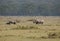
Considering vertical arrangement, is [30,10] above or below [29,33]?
below

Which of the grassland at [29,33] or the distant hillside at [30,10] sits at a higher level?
the grassland at [29,33]

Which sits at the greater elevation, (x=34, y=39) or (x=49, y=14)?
(x=34, y=39)

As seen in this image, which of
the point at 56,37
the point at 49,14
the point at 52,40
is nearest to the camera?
the point at 52,40

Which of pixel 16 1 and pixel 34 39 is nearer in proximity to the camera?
pixel 34 39

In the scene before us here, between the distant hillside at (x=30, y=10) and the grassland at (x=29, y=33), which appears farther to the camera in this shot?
the distant hillside at (x=30, y=10)

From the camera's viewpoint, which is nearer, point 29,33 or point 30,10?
point 29,33

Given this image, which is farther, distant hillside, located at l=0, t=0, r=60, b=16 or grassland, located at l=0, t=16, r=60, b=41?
distant hillside, located at l=0, t=0, r=60, b=16

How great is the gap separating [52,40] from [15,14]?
75436mm

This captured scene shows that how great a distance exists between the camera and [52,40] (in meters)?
18.6

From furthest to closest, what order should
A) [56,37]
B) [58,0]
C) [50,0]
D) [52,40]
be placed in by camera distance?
[50,0]
[58,0]
[56,37]
[52,40]

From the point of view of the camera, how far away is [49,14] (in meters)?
91.2

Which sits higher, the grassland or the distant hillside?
the grassland

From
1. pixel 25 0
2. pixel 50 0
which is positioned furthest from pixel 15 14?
pixel 50 0

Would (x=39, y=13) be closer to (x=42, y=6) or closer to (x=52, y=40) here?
(x=42, y=6)
